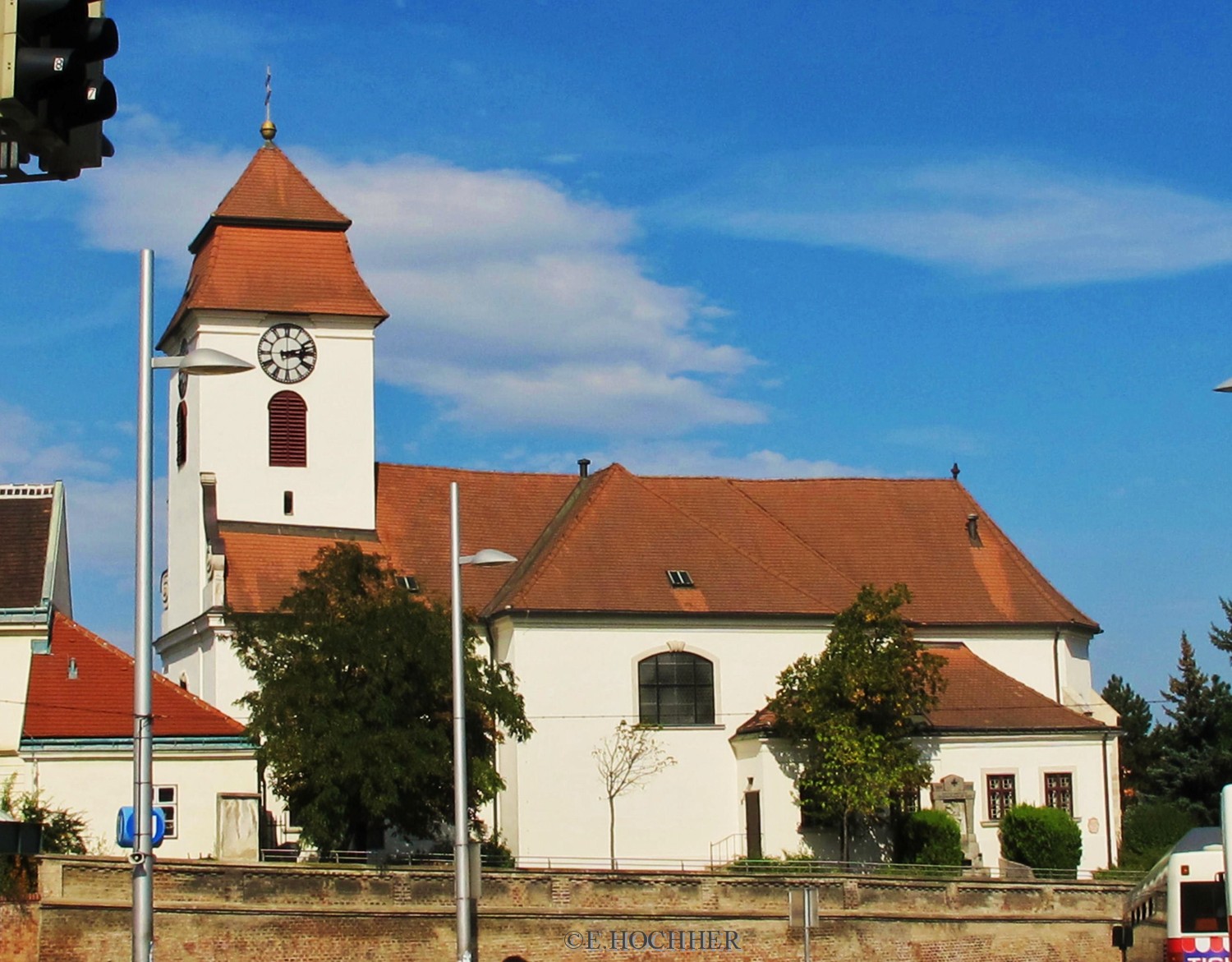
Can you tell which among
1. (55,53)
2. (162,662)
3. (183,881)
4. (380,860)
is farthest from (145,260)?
(162,662)

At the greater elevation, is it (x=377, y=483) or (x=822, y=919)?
(x=377, y=483)

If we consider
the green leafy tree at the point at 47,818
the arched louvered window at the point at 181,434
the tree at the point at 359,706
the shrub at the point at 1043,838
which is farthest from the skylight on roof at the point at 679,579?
the green leafy tree at the point at 47,818

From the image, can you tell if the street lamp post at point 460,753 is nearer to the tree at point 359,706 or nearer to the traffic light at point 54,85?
the tree at point 359,706

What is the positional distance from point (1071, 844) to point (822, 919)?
1103 cm

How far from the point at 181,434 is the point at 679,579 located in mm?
14474

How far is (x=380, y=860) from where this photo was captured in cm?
3372

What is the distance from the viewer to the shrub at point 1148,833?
153 feet

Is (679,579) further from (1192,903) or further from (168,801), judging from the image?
(1192,903)

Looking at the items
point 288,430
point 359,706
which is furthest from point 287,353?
point 359,706

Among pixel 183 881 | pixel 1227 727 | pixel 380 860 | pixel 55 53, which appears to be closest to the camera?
pixel 55 53

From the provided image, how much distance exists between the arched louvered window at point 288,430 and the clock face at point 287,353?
51 cm

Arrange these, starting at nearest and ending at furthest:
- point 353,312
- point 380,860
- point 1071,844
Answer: point 380,860 < point 1071,844 < point 353,312

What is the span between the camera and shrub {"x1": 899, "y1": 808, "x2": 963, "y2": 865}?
43.2 meters

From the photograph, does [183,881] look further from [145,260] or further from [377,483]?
[377,483]
